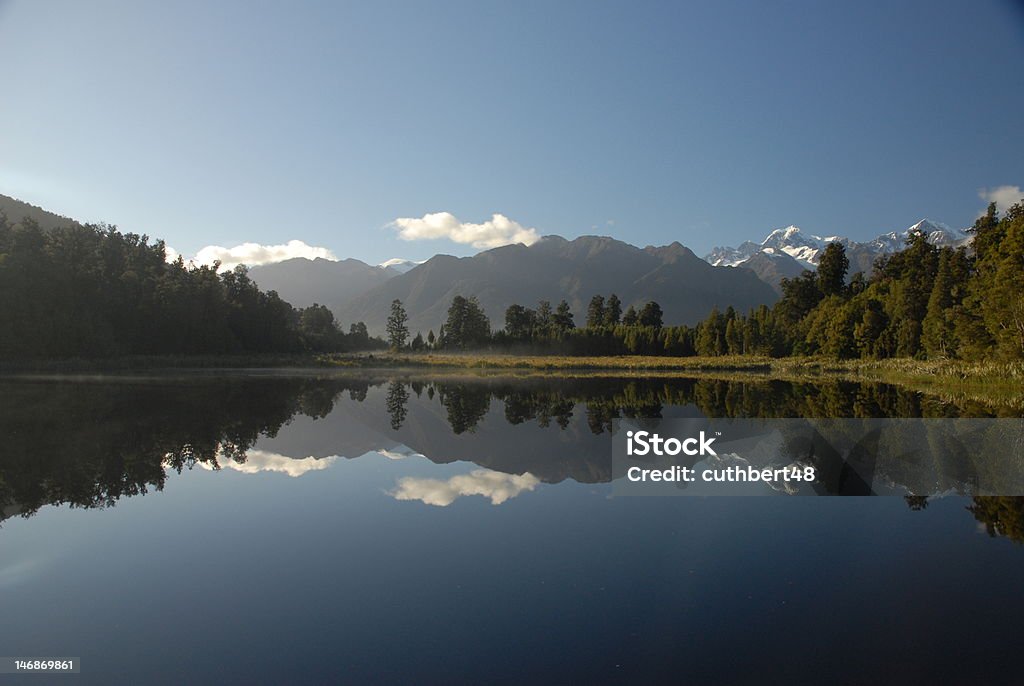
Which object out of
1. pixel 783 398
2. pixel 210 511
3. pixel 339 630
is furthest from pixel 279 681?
pixel 783 398

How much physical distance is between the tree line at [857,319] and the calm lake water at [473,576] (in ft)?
136

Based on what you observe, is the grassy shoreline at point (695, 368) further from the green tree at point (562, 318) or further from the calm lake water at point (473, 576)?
the green tree at point (562, 318)

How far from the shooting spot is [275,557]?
8.82 m

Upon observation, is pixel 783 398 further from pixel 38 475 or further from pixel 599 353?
pixel 599 353

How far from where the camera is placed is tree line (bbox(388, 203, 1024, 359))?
149 feet

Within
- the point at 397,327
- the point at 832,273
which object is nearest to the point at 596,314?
the point at 397,327

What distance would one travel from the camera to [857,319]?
81.3m

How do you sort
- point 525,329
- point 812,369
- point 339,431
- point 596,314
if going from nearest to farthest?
point 339,431
point 812,369
point 525,329
point 596,314

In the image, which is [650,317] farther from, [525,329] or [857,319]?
[857,319]

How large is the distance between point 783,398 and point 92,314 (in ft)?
252

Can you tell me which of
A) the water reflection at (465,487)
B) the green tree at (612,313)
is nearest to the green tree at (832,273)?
the green tree at (612,313)

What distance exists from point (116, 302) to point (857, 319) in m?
98.5

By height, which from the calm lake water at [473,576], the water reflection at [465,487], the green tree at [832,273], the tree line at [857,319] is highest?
the green tree at [832,273]

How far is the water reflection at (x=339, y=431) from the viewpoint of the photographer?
13.2 meters
